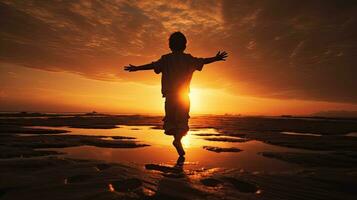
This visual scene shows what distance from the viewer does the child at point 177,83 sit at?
6883 mm

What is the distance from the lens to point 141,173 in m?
5.09

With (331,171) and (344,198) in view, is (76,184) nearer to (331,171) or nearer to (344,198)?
(344,198)

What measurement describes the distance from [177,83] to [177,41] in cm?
109

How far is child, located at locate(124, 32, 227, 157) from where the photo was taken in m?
6.88

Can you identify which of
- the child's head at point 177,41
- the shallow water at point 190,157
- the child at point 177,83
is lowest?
the shallow water at point 190,157

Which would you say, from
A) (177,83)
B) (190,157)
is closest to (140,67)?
(177,83)

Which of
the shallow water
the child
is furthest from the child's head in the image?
the shallow water

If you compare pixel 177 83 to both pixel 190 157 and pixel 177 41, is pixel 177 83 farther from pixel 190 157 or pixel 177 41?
pixel 190 157

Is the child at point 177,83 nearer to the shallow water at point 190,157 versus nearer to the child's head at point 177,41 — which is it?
the child's head at point 177,41

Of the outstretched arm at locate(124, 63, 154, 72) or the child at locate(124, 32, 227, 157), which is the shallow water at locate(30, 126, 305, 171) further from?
the outstretched arm at locate(124, 63, 154, 72)

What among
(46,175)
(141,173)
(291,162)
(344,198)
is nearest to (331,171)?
(291,162)

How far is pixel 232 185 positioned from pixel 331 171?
2976 mm

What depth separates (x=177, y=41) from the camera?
7.02 meters

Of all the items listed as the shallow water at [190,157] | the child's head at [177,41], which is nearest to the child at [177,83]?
the child's head at [177,41]
